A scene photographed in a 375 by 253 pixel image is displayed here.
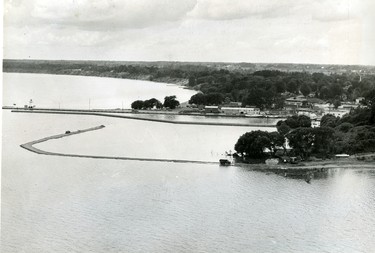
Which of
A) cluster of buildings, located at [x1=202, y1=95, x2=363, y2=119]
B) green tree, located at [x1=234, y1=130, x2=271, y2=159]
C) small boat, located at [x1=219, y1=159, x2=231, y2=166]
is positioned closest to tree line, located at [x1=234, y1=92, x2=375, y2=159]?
green tree, located at [x1=234, y1=130, x2=271, y2=159]

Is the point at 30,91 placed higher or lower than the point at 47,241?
higher

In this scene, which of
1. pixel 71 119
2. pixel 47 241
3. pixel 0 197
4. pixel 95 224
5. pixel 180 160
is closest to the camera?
pixel 47 241

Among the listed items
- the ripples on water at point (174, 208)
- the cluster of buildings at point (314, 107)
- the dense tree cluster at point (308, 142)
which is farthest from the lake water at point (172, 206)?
the cluster of buildings at point (314, 107)

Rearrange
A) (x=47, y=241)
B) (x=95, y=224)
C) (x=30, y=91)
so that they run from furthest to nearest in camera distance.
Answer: (x=30, y=91)
(x=95, y=224)
(x=47, y=241)

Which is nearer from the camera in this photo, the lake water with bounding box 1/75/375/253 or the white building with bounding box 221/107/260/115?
the lake water with bounding box 1/75/375/253

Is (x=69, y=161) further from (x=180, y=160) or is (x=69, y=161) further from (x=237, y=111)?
(x=237, y=111)

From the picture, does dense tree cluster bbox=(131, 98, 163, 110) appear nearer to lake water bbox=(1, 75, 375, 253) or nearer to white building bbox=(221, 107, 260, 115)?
white building bbox=(221, 107, 260, 115)

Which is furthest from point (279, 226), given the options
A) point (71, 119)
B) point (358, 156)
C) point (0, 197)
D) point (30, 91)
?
point (30, 91)
